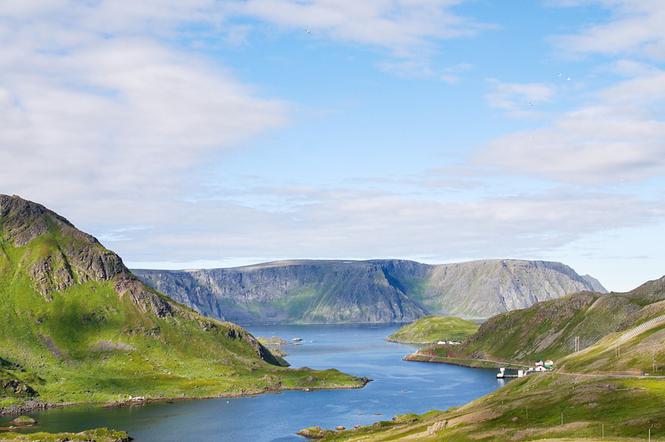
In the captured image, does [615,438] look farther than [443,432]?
No

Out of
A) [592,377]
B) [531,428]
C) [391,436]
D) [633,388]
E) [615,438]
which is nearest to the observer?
[615,438]

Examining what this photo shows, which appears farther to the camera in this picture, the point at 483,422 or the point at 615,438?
the point at 483,422

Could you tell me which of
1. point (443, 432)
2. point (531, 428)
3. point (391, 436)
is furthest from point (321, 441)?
point (531, 428)

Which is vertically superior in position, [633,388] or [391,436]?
[633,388]

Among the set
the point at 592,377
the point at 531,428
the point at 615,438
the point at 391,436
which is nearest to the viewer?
the point at 615,438

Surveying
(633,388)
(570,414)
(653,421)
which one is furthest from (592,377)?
(653,421)

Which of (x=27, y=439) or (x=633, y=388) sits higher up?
(x=633, y=388)

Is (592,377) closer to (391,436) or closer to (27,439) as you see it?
(391,436)

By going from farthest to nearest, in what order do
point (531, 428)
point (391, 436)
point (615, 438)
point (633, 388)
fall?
point (391, 436)
point (633, 388)
point (531, 428)
point (615, 438)

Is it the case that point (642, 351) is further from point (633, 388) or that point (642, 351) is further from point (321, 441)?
point (321, 441)
